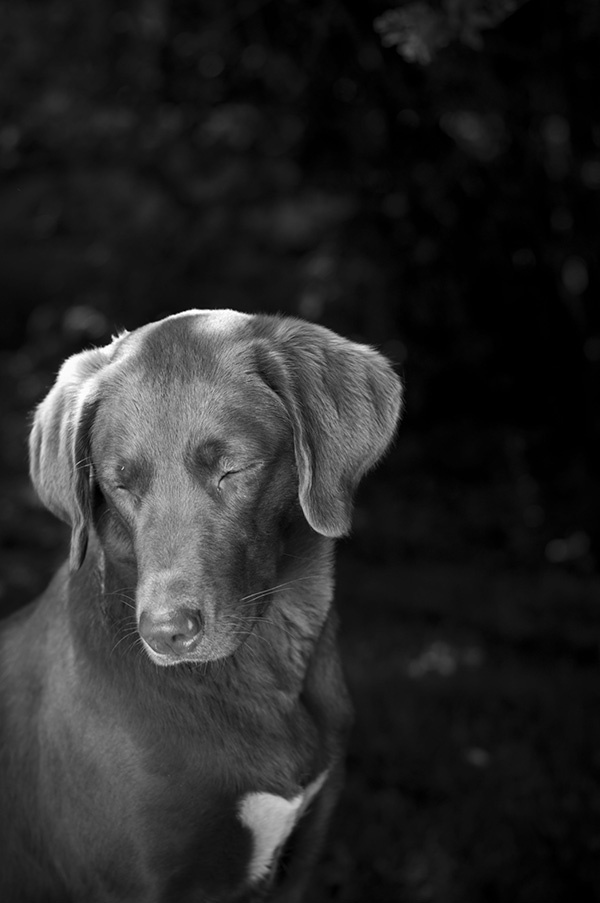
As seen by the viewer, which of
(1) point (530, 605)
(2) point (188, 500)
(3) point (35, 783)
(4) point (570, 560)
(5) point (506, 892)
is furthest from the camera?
(4) point (570, 560)

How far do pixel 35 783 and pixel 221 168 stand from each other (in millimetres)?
4103

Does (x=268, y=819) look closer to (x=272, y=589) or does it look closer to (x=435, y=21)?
(x=272, y=589)

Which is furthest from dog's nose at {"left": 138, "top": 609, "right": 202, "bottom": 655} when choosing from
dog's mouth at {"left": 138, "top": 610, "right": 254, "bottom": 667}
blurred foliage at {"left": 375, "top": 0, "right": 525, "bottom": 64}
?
blurred foliage at {"left": 375, "top": 0, "right": 525, "bottom": 64}

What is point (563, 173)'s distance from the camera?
557 cm

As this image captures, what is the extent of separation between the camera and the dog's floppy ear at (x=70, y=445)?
253 centimetres

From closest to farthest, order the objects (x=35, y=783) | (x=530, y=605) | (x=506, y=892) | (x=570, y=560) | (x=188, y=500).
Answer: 1. (x=188, y=500)
2. (x=35, y=783)
3. (x=506, y=892)
4. (x=530, y=605)
5. (x=570, y=560)

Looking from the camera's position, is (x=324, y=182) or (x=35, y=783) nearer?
(x=35, y=783)

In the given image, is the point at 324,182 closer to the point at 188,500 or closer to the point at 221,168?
the point at 221,168

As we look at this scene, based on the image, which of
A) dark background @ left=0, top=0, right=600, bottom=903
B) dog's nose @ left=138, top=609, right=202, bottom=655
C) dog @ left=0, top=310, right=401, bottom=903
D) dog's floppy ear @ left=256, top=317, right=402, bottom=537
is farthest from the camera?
dark background @ left=0, top=0, right=600, bottom=903

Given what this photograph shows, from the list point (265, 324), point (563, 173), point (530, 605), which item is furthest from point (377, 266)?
point (265, 324)

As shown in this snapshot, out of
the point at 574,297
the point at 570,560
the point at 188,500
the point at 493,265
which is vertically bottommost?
the point at 570,560

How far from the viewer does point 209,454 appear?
92.4 inches

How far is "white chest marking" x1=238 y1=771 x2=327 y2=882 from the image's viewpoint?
8.09 ft

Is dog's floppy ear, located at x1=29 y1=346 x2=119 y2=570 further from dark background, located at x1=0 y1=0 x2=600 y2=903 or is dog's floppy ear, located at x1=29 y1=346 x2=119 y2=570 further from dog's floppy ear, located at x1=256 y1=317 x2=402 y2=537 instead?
dark background, located at x1=0 y1=0 x2=600 y2=903
